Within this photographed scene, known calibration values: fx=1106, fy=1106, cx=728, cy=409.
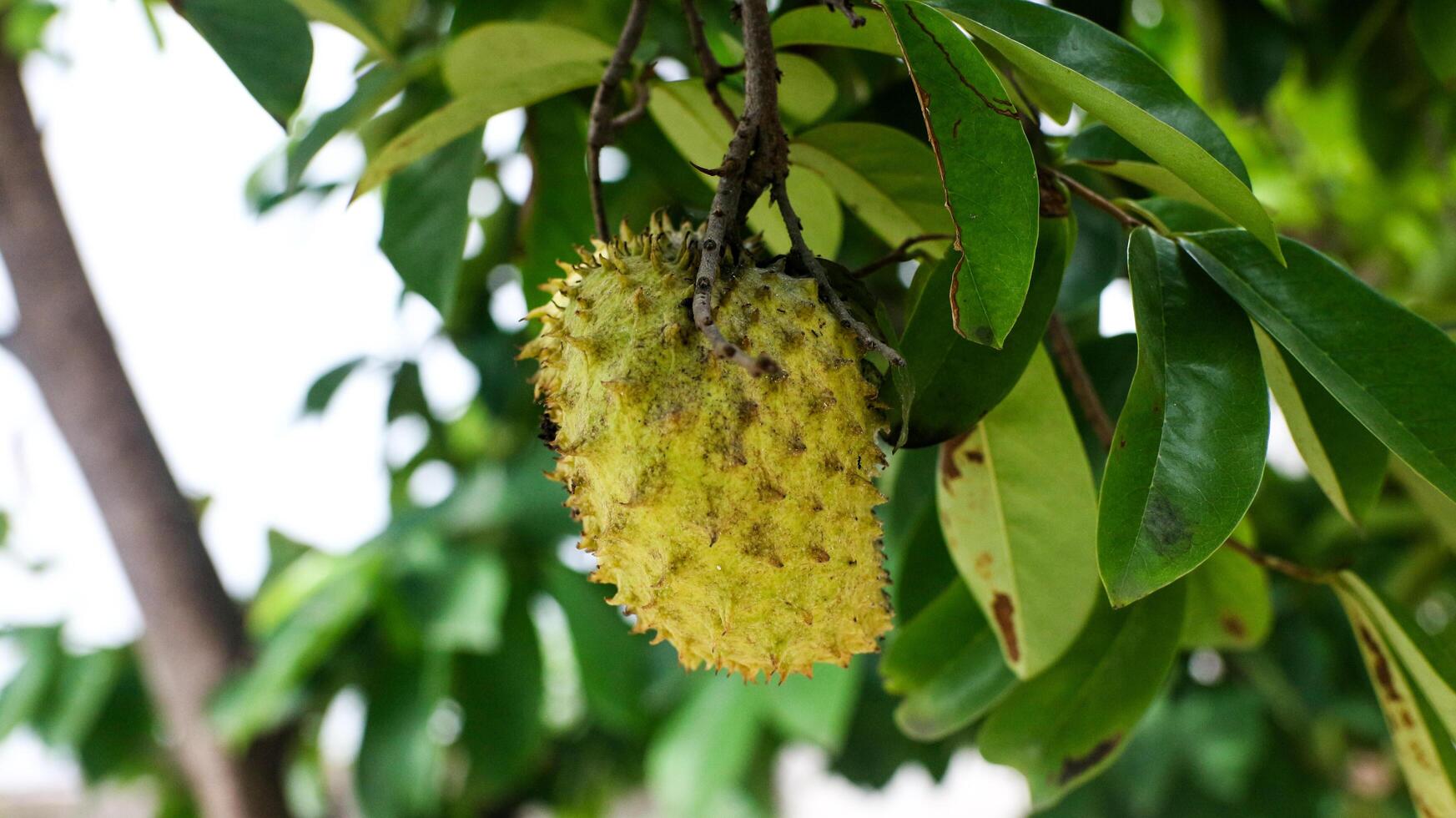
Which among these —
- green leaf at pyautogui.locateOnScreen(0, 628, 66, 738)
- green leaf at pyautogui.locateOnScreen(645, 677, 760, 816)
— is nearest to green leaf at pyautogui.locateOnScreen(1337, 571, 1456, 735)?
green leaf at pyautogui.locateOnScreen(645, 677, 760, 816)

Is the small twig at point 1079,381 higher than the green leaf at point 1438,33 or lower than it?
lower

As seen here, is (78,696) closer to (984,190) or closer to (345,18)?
(345,18)

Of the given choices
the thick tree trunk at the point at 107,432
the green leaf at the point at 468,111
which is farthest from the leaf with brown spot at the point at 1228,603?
the thick tree trunk at the point at 107,432

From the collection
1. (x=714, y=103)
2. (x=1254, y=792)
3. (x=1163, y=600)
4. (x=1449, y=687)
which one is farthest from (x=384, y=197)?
(x=1254, y=792)

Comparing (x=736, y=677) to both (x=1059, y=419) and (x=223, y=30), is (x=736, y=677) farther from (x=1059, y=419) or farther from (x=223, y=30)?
(x=223, y=30)

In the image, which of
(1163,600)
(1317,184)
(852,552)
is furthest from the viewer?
(1317,184)

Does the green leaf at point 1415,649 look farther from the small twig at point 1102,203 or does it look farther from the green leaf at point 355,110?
the green leaf at point 355,110
